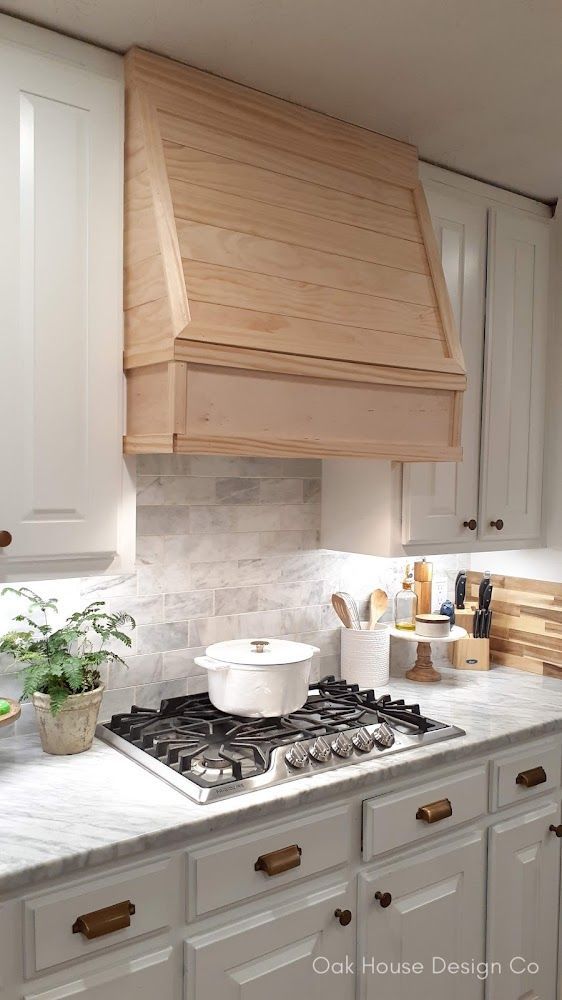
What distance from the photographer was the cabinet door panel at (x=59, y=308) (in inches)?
67.4

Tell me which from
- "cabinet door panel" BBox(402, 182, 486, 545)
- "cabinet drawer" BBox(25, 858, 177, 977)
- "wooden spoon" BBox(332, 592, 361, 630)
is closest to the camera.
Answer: "cabinet drawer" BBox(25, 858, 177, 977)

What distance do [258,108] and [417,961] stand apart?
2142 mm

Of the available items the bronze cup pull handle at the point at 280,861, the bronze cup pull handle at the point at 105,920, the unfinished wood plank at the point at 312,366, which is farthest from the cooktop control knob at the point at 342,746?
the unfinished wood plank at the point at 312,366

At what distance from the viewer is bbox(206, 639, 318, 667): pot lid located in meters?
2.01

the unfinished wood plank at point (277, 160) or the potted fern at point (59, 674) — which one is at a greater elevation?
the unfinished wood plank at point (277, 160)

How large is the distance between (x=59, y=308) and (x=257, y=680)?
0.99m

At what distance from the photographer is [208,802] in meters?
1.66

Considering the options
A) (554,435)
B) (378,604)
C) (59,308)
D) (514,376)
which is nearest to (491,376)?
(514,376)

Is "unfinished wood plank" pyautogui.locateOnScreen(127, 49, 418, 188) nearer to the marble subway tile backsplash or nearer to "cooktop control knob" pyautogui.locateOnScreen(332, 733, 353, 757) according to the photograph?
the marble subway tile backsplash

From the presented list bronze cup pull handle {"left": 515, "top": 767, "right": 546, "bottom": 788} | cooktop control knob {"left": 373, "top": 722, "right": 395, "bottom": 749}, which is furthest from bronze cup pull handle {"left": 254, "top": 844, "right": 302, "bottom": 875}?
bronze cup pull handle {"left": 515, "top": 767, "right": 546, "bottom": 788}

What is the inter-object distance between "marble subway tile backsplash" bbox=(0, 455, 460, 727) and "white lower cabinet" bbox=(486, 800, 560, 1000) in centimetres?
75

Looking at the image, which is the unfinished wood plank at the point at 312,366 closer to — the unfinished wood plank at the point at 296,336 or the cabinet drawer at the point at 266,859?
the unfinished wood plank at the point at 296,336

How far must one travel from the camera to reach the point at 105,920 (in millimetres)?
1509

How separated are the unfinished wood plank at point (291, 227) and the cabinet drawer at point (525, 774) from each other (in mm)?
1363
